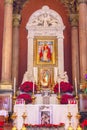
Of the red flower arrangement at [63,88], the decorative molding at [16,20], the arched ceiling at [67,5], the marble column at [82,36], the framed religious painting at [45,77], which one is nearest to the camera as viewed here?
the red flower arrangement at [63,88]

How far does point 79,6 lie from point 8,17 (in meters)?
3.01

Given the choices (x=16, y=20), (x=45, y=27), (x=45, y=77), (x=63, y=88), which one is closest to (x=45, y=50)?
(x=45, y=27)

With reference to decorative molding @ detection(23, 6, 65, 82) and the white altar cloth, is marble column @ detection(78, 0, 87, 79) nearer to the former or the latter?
decorative molding @ detection(23, 6, 65, 82)

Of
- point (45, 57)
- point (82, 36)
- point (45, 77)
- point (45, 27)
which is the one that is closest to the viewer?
point (82, 36)

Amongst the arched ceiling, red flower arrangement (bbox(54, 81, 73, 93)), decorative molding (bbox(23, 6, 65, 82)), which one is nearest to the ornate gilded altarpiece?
decorative molding (bbox(23, 6, 65, 82))

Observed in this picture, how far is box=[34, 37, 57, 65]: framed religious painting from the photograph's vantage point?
1326 cm

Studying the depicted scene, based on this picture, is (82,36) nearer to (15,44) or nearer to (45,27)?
(45,27)

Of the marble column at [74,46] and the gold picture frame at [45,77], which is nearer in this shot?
the gold picture frame at [45,77]

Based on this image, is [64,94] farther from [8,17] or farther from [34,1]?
[34,1]

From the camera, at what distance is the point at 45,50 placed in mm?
13422

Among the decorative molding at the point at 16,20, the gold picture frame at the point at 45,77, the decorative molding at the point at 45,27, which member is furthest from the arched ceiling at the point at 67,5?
the gold picture frame at the point at 45,77

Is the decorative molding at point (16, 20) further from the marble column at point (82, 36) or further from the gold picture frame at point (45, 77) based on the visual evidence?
the marble column at point (82, 36)

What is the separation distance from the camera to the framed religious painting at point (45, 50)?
43.5 feet

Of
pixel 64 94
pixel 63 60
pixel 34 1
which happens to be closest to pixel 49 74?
pixel 63 60
